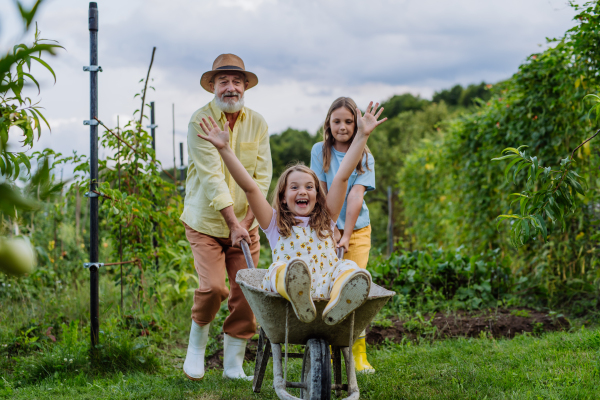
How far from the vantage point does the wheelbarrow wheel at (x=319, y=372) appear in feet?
5.67

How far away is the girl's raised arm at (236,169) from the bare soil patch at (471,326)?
165 cm

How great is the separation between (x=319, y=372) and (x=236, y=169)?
36.0 inches

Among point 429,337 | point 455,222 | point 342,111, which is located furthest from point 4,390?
point 455,222

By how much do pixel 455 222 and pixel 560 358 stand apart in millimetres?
3239

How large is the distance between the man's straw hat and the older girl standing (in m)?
0.49

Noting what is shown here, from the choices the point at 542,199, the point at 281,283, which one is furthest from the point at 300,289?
the point at 542,199

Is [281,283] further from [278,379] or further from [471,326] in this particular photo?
[471,326]

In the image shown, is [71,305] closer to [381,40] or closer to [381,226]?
[381,40]

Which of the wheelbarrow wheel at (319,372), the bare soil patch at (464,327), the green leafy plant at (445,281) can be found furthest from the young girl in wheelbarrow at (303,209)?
the green leafy plant at (445,281)

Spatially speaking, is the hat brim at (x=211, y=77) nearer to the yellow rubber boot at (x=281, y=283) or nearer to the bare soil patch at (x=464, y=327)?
the yellow rubber boot at (x=281, y=283)

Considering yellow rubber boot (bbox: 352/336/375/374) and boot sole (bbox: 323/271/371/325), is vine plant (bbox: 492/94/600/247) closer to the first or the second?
boot sole (bbox: 323/271/371/325)

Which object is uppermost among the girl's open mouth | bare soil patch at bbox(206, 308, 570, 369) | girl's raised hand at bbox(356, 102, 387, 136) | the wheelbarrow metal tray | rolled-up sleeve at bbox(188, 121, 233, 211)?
girl's raised hand at bbox(356, 102, 387, 136)

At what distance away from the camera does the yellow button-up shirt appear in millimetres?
2580

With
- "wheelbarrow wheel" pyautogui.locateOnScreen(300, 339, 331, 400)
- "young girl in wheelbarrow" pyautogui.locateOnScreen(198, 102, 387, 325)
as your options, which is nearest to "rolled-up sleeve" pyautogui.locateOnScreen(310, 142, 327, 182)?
"young girl in wheelbarrow" pyautogui.locateOnScreen(198, 102, 387, 325)
